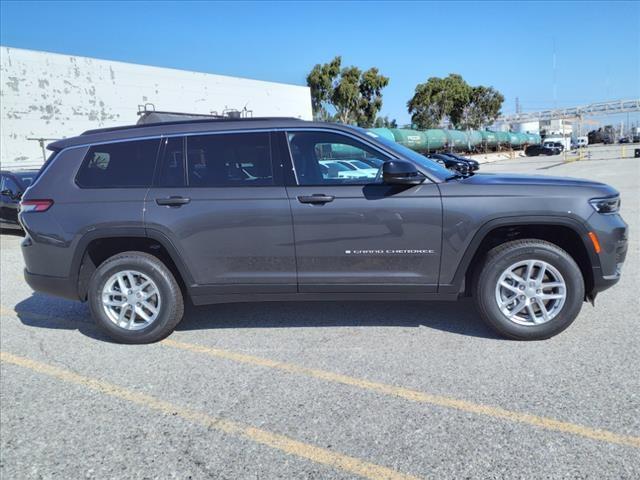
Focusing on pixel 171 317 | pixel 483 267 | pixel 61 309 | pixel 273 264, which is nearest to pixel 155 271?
pixel 171 317

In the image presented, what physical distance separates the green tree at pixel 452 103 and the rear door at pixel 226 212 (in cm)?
5566

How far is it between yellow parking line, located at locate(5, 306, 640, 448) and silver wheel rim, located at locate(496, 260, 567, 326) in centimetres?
111

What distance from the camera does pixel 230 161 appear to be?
4117 millimetres

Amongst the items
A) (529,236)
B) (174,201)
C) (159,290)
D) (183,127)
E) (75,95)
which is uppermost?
(75,95)

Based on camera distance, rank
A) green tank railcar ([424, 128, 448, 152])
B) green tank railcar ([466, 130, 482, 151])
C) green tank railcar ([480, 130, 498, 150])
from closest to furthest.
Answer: green tank railcar ([424, 128, 448, 152]) < green tank railcar ([466, 130, 482, 151]) < green tank railcar ([480, 130, 498, 150])

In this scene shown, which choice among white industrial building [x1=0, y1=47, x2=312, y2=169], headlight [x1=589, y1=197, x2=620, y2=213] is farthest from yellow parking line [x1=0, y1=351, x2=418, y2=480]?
white industrial building [x1=0, y1=47, x2=312, y2=169]

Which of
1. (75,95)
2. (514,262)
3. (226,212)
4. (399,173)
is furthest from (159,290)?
(75,95)

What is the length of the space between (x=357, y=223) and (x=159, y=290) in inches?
70.0

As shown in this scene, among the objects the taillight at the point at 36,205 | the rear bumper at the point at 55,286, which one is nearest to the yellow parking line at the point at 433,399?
the rear bumper at the point at 55,286

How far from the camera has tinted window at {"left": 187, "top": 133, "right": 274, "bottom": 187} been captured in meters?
4.07

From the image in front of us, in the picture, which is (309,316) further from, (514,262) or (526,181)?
(526,181)

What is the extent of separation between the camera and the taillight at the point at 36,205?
4.29 meters

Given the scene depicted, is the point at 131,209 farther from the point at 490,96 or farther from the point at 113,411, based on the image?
the point at 490,96

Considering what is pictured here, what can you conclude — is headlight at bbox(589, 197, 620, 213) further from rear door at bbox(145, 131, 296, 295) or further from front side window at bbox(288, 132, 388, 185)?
rear door at bbox(145, 131, 296, 295)
